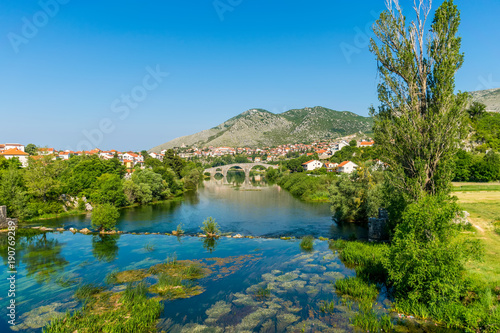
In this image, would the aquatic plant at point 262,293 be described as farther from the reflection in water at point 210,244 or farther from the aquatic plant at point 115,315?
the reflection in water at point 210,244

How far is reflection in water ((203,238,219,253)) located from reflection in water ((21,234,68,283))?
8136 millimetres

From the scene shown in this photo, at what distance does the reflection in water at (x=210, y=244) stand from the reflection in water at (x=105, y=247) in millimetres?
5655

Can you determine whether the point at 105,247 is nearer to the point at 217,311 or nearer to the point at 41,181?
the point at 217,311

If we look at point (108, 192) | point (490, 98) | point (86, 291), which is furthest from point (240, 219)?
point (490, 98)

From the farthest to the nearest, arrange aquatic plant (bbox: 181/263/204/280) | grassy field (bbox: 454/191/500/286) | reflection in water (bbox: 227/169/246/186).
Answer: reflection in water (bbox: 227/169/246/186) → aquatic plant (bbox: 181/263/204/280) → grassy field (bbox: 454/191/500/286)

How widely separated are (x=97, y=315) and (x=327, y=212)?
26.7 m

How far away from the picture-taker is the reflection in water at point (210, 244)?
62.5 feet

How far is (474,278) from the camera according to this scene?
414 inches

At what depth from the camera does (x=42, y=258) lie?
16859mm

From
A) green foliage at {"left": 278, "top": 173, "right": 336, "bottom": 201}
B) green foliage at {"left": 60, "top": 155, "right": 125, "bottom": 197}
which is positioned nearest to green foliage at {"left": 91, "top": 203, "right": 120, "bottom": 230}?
green foliage at {"left": 60, "top": 155, "right": 125, "bottom": 197}

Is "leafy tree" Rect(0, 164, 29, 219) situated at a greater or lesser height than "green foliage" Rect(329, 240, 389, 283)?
greater

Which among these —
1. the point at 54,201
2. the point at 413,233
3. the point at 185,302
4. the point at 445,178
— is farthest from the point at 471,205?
the point at 54,201

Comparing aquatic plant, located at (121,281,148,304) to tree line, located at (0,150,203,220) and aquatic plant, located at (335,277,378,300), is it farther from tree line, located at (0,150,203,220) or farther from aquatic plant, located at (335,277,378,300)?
tree line, located at (0,150,203,220)

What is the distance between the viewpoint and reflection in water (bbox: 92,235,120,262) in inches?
676
